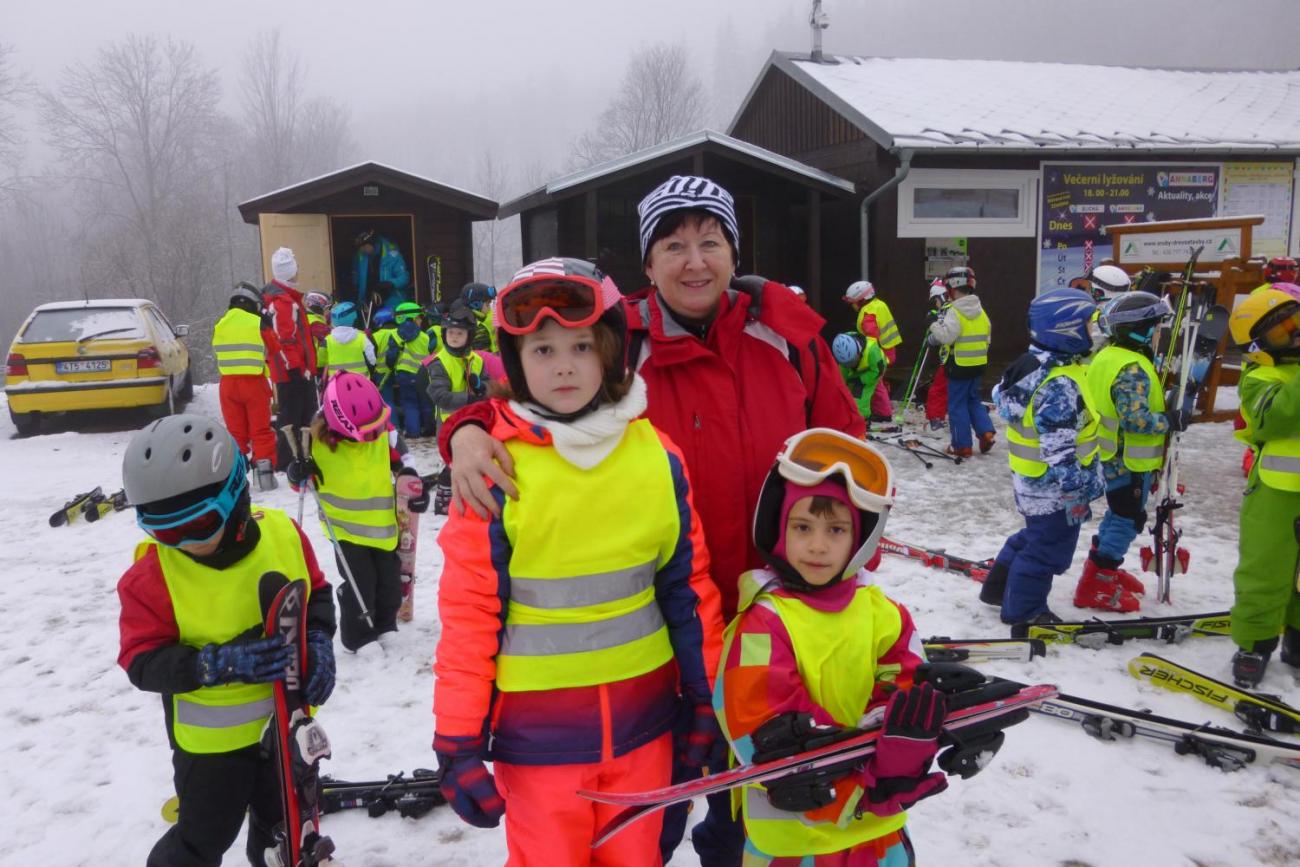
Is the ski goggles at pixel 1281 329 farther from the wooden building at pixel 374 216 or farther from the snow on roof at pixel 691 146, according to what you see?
the wooden building at pixel 374 216

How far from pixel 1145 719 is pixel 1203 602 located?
2.07m

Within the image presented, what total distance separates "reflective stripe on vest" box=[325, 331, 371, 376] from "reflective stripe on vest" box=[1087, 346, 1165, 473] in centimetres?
738

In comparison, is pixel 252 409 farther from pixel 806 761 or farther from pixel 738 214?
pixel 738 214

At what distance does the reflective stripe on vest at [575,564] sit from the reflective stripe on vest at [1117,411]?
4.09 m

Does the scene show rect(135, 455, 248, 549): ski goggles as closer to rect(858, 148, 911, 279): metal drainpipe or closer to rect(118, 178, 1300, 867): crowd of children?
rect(118, 178, 1300, 867): crowd of children

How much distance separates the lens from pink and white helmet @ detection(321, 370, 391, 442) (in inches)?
168

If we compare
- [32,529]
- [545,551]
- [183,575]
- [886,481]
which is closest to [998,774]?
[886,481]

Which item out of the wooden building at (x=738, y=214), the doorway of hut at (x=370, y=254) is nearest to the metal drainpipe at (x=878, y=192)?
the wooden building at (x=738, y=214)

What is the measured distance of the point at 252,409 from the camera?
26.4ft

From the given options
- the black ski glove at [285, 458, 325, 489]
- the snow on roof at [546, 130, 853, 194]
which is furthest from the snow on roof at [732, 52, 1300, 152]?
the black ski glove at [285, 458, 325, 489]

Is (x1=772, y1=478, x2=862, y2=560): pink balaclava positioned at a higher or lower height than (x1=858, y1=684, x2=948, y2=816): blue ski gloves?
higher

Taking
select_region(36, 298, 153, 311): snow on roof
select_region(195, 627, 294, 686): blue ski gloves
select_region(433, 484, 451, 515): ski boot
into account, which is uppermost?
select_region(36, 298, 153, 311): snow on roof

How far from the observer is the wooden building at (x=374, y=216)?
12.6 metres

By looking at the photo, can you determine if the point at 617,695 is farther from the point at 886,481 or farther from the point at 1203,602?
the point at 1203,602
